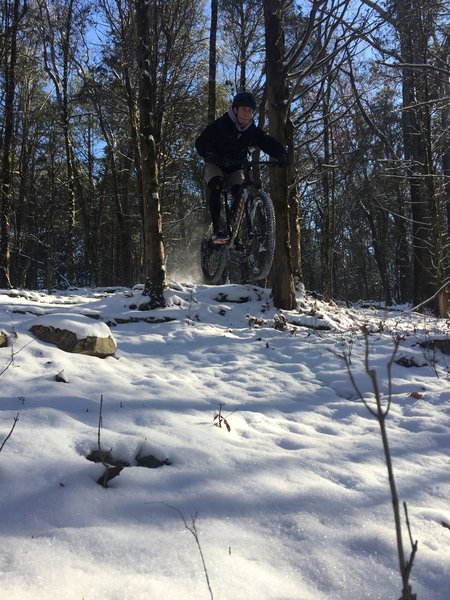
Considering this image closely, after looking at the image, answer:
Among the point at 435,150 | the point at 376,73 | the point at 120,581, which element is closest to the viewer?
the point at 120,581

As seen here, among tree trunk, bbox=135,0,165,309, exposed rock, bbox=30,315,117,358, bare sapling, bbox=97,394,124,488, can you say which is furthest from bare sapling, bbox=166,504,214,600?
tree trunk, bbox=135,0,165,309

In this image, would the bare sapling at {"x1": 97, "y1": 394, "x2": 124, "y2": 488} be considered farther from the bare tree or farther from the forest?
the bare tree

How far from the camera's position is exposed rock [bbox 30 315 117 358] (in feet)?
15.2

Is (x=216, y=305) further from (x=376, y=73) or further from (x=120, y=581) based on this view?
(x=120, y=581)

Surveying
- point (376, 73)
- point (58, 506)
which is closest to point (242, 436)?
point (58, 506)

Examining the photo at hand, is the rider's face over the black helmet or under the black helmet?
under

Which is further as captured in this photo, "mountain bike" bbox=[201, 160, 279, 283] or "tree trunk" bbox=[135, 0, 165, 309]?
"tree trunk" bbox=[135, 0, 165, 309]

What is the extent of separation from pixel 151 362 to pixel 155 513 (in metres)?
3.07

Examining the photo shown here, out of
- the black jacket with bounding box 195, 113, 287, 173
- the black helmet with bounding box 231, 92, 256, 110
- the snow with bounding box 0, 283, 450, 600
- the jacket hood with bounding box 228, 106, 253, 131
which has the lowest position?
the snow with bounding box 0, 283, 450, 600

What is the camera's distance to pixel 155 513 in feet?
6.75

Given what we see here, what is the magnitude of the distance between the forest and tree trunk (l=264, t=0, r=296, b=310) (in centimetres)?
2

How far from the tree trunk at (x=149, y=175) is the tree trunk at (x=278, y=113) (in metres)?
2.06

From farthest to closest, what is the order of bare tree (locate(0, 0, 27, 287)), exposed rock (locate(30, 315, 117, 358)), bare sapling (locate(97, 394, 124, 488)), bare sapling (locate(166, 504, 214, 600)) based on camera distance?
bare tree (locate(0, 0, 27, 287)) < exposed rock (locate(30, 315, 117, 358)) < bare sapling (locate(97, 394, 124, 488)) < bare sapling (locate(166, 504, 214, 600))

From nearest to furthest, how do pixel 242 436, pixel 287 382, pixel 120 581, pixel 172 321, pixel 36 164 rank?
1. pixel 120 581
2. pixel 242 436
3. pixel 287 382
4. pixel 172 321
5. pixel 36 164
